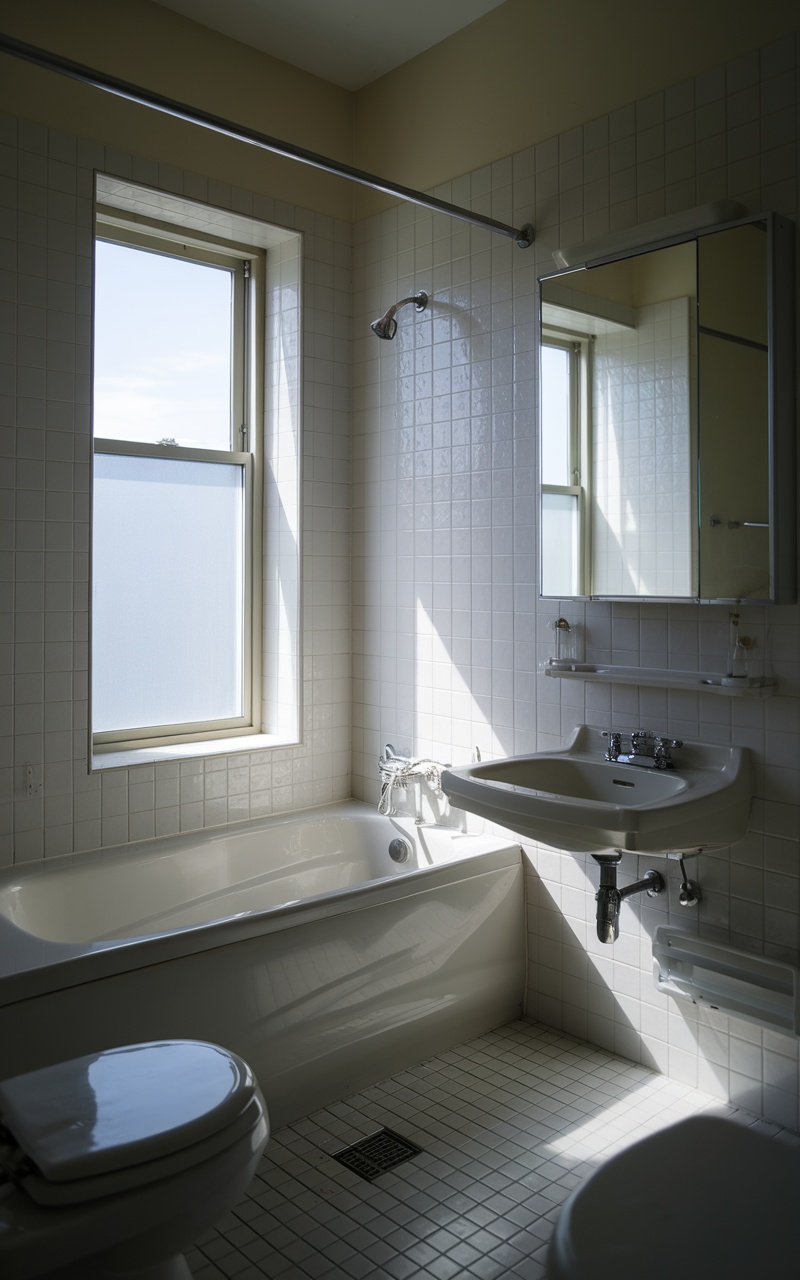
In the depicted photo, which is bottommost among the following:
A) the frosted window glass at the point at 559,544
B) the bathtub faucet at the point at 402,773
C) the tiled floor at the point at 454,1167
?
the tiled floor at the point at 454,1167

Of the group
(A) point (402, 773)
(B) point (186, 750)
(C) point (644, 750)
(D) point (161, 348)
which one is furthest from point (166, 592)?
(C) point (644, 750)

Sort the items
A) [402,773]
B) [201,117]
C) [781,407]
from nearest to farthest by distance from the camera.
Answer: [201,117] → [781,407] → [402,773]

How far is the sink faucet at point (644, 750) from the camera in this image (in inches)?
93.7

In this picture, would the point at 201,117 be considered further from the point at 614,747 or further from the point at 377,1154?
the point at 377,1154

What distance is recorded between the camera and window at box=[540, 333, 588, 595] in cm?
260

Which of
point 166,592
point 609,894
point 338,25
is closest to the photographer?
point 609,894

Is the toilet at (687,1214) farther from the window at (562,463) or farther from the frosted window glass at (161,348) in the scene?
the frosted window glass at (161,348)

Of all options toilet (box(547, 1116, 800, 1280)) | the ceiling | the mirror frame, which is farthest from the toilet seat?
the ceiling

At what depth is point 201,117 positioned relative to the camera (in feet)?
6.78

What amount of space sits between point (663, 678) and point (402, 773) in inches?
40.8

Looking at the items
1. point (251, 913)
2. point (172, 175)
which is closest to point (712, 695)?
point (251, 913)

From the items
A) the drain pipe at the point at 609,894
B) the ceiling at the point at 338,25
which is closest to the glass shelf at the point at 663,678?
the drain pipe at the point at 609,894

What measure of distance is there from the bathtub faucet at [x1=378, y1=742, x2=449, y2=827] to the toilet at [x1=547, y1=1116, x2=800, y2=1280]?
5.16 ft

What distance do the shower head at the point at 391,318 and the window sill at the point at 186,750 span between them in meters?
1.42
